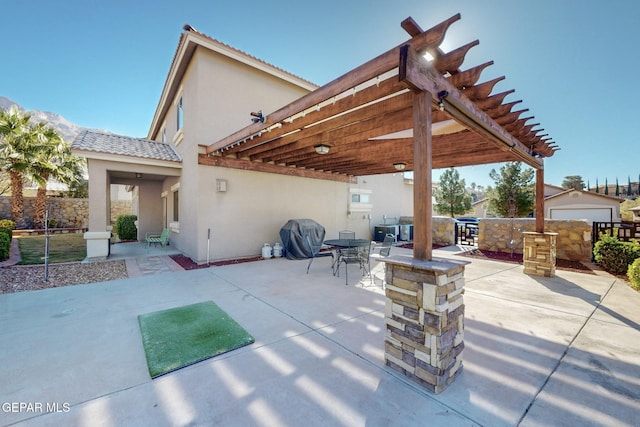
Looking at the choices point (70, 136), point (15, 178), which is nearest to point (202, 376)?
point (15, 178)

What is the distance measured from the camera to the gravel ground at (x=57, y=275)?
5.09m

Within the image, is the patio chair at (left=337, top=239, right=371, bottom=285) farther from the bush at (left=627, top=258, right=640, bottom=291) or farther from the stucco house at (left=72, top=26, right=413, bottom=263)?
the bush at (left=627, top=258, right=640, bottom=291)

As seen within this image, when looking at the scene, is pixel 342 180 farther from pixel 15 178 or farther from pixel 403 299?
pixel 15 178

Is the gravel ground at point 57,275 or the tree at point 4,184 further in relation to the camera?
the tree at point 4,184

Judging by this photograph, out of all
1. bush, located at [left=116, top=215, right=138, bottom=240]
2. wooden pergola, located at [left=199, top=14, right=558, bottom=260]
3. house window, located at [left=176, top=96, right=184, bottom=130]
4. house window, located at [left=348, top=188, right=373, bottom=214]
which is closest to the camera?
wooden pergola, located at [left=199, top=14, right=558, bottom=260]

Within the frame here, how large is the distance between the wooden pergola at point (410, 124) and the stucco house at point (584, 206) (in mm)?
14187

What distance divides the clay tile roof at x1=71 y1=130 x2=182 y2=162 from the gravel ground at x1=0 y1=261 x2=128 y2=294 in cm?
313

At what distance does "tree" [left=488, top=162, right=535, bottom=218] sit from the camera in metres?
13.7

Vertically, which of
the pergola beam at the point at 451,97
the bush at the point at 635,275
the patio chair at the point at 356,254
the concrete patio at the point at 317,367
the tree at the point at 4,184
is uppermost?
the tree at the point at 4,184

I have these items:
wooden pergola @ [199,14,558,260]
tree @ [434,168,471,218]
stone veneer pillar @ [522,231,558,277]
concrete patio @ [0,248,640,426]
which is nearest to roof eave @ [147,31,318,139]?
wooden pergola @ [199,14,558,260]

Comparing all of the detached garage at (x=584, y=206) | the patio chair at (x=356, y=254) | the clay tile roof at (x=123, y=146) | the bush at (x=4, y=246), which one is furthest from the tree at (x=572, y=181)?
the bush at (x=4, y=246)

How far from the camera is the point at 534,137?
210 inches

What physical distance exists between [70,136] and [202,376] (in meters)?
154

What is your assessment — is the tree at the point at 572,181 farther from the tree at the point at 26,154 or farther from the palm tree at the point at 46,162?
the tree at the point at 26,154
